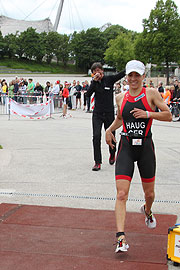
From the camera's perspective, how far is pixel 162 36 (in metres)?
61.6

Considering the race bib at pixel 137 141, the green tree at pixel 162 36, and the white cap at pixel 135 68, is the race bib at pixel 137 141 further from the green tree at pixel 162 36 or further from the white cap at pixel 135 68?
the green tree at pixel 162 36

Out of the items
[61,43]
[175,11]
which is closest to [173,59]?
[175,11]

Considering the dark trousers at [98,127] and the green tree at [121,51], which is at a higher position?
the green tree at [121,51]

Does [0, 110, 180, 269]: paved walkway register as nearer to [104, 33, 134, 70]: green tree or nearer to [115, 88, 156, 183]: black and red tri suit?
[115, 88, 156, 183]: black and red tri suit

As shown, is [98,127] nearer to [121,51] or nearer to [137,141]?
[137,141]

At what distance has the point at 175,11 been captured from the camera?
63.9 m

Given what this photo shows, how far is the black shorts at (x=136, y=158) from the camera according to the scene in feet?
13.6

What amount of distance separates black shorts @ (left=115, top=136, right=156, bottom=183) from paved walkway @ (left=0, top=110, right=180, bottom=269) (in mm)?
1425

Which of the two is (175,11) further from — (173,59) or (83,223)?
(83,223)

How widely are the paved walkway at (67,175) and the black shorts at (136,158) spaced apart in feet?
4.68

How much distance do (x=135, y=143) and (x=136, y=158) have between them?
0.18 m

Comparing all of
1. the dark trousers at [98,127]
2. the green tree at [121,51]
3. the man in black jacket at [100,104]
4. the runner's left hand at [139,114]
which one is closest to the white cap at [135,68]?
the runner's left hand at [139,114]

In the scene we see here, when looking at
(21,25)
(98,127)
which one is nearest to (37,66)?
(21,25)

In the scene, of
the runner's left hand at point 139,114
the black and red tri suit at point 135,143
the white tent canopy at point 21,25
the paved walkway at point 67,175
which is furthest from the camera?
the white tent canopy at point 21,25
